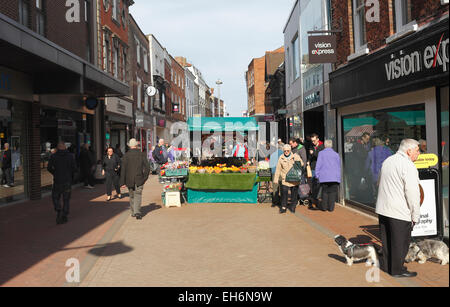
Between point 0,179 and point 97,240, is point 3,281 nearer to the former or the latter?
point 97,240

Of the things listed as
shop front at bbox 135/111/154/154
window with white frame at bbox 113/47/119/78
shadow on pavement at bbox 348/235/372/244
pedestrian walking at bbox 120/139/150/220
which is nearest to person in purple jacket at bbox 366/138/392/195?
shadow on pavement at bbox 348/235/372/244

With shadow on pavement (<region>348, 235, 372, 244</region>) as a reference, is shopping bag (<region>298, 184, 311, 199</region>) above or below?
above

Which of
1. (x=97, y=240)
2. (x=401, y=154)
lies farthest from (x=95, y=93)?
(x=401, y=154)

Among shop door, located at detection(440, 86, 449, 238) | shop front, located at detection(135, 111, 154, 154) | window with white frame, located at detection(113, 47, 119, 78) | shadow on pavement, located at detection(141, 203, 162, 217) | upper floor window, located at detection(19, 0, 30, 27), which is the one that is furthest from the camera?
shop front, located at detection(135, 111, 154, 154)

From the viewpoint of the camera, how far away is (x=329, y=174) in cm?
1088

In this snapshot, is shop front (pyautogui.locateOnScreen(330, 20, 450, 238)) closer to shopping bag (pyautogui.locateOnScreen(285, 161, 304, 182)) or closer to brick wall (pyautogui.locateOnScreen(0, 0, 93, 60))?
shopping bag (pyautogui.locateOnScreen(285, 161, 304, 182))

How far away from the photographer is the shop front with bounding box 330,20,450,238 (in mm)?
6992

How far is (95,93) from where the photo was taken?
59.7ft

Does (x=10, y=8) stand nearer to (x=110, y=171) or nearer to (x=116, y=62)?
(x=110, y=171)

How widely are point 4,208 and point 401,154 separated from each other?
10.7 meters

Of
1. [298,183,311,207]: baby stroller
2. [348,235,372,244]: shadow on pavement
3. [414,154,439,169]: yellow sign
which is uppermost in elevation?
[414,154,439,169]: yellow sign

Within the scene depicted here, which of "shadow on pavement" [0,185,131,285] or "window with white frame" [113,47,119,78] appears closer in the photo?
"shadow on pavement" [0,185,131,285]

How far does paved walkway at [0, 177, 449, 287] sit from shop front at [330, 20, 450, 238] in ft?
3.94

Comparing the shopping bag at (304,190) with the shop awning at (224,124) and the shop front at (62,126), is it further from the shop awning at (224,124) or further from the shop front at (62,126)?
the shop front at (62,126)
